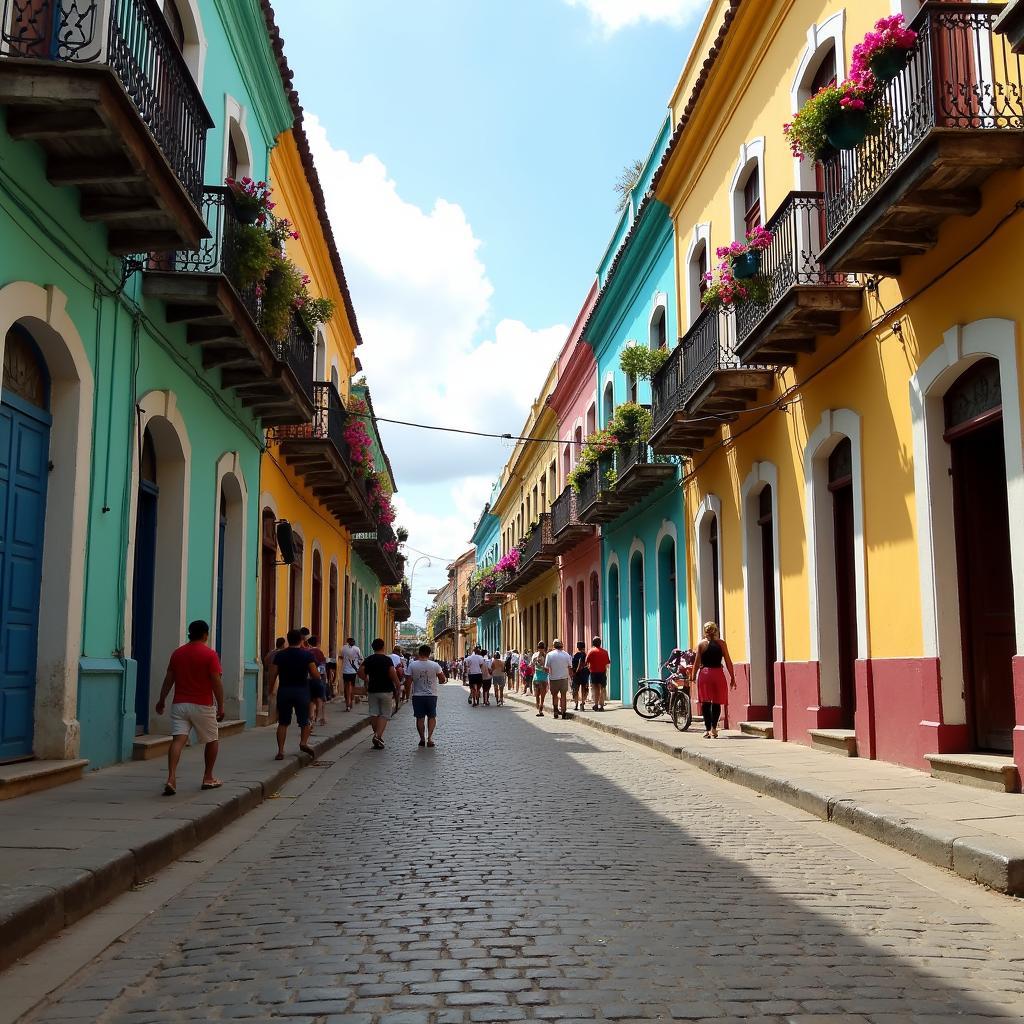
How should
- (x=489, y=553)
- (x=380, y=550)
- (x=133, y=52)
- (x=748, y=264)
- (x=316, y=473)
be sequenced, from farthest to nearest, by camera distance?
1. (x=489, y=553)
2. (x=380, y=550)
3. (x=316, y=473)
4. (x=748, y=264)
5. (x=133, y=52)

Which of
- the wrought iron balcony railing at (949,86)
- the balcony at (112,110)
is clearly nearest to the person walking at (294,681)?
the balcony at (112,110)

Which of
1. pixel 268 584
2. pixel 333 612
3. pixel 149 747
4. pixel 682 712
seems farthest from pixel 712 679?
pixel 333 612

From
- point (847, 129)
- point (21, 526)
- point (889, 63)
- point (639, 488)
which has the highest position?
point (889, 63)

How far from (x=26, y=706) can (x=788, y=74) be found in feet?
36.3

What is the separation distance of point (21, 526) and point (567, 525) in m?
20.0

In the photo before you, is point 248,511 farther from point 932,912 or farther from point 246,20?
point 932,912

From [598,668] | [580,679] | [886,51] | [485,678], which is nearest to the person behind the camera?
[886,51]

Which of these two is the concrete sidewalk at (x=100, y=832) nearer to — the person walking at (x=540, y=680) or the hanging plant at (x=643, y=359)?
the hanging plant at (x=643, y=359)

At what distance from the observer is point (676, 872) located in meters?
6.41

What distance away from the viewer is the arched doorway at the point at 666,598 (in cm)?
2083

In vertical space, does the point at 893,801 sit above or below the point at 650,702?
below

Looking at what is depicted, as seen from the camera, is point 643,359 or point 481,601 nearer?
point 643,359

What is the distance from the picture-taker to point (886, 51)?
9227 mm

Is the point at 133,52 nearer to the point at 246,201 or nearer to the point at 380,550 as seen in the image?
the point at 246,201
